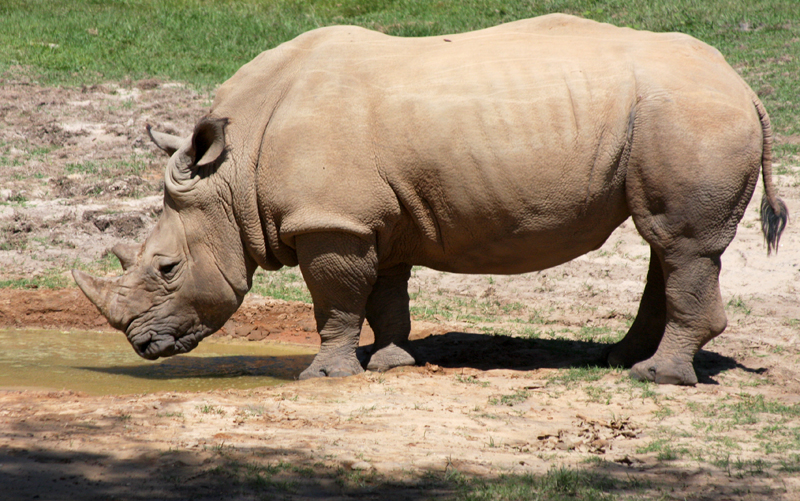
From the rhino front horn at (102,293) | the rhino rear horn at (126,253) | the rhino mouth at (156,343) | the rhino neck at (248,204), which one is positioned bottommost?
the rhino mouth at (156,343)

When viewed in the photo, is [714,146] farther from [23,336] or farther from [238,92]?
[23,336]

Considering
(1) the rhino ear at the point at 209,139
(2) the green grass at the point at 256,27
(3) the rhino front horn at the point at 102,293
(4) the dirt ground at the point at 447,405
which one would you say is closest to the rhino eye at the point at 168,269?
(3) the rhino front horn at the point at 102,293

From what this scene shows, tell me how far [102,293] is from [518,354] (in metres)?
3.19

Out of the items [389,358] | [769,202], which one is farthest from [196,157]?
[769,202]

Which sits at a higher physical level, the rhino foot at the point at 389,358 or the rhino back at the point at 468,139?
the rhino back at the point at 468,139

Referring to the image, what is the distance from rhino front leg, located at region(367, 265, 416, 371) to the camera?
21.9 ft

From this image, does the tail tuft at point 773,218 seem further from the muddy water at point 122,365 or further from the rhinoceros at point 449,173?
the muddy water at point 122,365

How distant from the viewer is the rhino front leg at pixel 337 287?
591 cm

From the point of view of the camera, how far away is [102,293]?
20.8 ft

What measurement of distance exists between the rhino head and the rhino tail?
362 centimetres

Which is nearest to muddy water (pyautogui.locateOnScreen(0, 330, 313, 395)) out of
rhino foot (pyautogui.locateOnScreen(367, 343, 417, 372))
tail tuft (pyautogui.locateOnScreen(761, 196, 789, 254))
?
rhino foot (pyautogui.locateOnScreen(367, 343, 417, 372))

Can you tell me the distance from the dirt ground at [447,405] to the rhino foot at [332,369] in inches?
5.5

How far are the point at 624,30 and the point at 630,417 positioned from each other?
109 inches

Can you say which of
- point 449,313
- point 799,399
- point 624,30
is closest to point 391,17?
point 449,313
